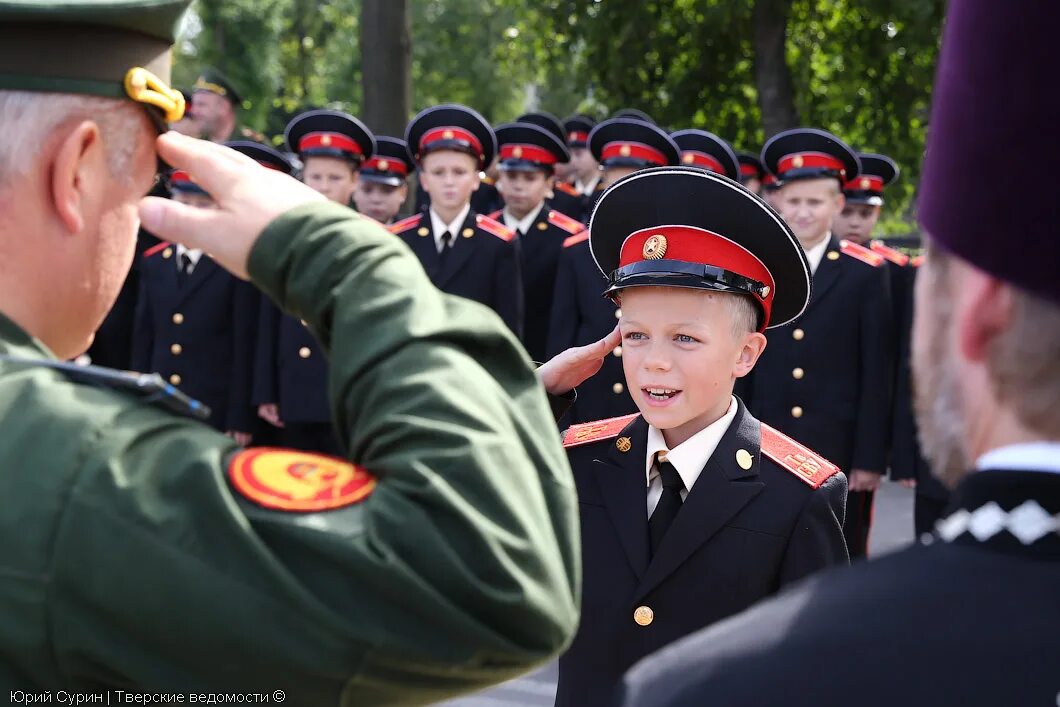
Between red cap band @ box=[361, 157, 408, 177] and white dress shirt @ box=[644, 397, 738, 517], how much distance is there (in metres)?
6.51

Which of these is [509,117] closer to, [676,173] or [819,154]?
[819,154]

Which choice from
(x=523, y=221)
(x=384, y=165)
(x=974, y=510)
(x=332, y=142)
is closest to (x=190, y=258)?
(x=332, y=142)

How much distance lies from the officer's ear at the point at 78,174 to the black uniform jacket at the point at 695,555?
5.63 feet

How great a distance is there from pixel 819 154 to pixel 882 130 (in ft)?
32.0

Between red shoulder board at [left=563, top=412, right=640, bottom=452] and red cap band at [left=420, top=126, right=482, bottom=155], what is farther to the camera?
red cap band at [left=420, top=126, right=482, bottom=155]

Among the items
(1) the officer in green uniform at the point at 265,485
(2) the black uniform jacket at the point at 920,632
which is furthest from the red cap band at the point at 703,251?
(2) the black uniform jacket at the point at 920,632

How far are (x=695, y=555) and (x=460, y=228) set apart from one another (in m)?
5.01

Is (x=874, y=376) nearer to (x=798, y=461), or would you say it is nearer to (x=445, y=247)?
(x=445, y=247)

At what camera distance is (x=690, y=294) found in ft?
10.2

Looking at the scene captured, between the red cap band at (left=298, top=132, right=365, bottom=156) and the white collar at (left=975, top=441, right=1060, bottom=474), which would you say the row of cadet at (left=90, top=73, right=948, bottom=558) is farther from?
the white collar at (left=975, top=441, right=1060, bottom=474)

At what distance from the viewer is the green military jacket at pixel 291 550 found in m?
1.24

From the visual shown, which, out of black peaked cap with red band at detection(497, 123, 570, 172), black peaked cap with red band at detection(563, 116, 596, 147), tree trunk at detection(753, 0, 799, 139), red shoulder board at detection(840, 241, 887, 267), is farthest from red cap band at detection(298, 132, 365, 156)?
tree trunk at detection(753, 0, 799, 139)

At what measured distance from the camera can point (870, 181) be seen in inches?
372

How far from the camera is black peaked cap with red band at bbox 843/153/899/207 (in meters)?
9.18
